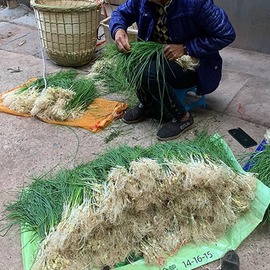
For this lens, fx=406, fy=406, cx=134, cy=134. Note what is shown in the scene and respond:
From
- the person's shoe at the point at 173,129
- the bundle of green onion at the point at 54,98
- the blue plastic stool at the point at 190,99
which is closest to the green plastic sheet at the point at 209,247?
the person's shoe at the point at 173,129

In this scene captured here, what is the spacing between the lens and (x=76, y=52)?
3.74 metres

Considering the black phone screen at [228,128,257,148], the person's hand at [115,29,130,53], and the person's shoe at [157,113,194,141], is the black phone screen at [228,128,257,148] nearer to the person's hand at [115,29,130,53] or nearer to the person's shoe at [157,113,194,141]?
the person's shoe at [157,113,194,141]

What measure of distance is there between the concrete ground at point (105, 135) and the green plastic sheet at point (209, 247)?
0.14ft

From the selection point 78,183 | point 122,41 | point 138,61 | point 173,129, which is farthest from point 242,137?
point 78,183

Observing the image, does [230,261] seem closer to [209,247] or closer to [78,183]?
[209,247]

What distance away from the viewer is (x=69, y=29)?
3598 mm

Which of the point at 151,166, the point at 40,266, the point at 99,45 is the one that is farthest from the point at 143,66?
→ the point at 99,45

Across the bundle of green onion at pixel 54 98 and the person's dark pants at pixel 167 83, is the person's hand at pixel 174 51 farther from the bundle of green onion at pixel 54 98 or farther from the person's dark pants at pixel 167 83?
the bundle of green onion at pixel 54 98

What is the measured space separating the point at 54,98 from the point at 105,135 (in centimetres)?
52

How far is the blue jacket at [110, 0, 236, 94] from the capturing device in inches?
95.6

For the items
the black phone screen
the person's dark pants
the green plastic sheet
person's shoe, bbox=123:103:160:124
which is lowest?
person's shoe, bbox=123:103:160:124

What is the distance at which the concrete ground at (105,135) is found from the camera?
6.42 feet

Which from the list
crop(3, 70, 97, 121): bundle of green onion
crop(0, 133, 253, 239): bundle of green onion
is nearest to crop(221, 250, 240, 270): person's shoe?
crop(0, 133, 253, 239): bundle of green onion

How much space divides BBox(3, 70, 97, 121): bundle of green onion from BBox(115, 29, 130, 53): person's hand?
646mm
